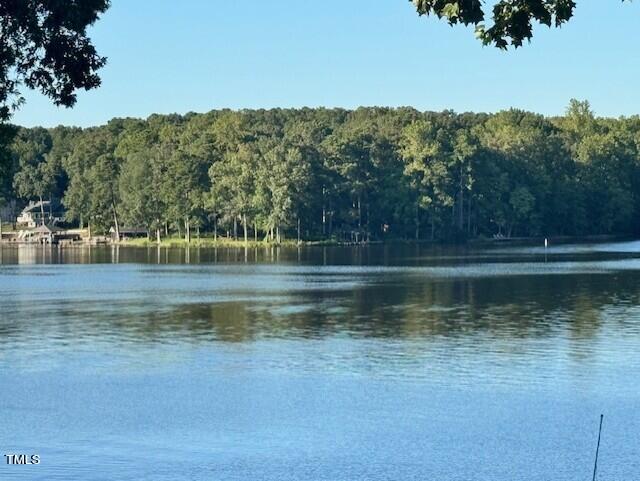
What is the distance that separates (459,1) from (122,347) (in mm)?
29783

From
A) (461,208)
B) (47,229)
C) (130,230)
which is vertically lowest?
(130,230)

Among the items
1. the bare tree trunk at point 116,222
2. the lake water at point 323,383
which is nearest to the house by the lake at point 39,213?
the bare tree trunk at point 116,222

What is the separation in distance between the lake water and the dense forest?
2561 inches

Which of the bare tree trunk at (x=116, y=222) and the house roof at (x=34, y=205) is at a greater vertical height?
the house roof at (x=34, y=205)

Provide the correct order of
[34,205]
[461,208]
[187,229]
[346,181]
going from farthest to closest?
[34,205]
[461,208]
[187,229]
[346,181]

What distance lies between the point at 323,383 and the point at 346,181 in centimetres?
10072

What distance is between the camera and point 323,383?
1282 inches

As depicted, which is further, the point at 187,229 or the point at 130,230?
the point at 130,230

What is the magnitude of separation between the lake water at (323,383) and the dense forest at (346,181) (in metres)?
65.0

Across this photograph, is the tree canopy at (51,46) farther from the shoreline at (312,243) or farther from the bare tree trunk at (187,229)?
the bare tree trunk at (187,229)

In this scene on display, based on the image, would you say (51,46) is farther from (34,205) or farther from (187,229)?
(34,205)

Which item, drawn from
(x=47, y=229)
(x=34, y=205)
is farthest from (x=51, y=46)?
(x=34, y=205)

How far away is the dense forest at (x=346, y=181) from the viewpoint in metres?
132

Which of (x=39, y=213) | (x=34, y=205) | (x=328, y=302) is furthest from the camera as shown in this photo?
(x=39, y=213)
